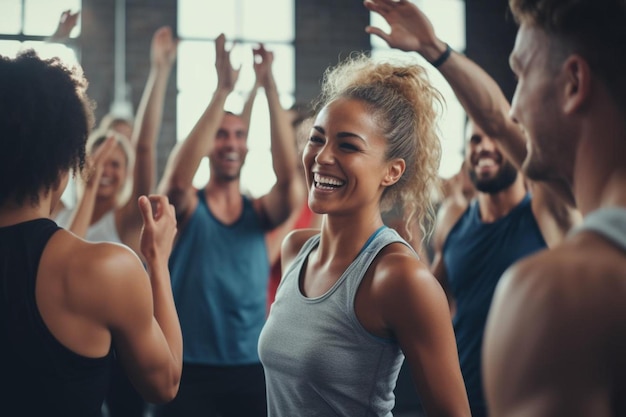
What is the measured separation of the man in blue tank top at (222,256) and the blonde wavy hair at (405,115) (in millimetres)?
845

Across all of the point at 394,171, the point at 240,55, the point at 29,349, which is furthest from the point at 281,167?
the point at 240,55

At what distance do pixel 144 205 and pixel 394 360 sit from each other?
0.57 m

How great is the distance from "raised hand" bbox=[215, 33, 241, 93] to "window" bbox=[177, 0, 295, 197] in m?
4.60

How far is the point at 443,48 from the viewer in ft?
5.57

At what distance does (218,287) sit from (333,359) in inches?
50.2

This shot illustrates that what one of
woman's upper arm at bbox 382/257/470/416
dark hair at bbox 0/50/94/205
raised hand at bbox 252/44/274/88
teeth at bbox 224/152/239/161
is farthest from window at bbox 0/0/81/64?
woman's upper arm at bbox 382/257/470/416

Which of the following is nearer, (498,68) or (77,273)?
(77,273)

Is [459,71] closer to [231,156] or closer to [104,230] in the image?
[231,156]

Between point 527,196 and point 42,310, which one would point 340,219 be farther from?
point 527,196

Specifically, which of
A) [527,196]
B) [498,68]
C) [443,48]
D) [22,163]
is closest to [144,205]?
[22,163]

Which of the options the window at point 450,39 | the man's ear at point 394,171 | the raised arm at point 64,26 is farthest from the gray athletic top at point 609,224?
the window at point 450,39

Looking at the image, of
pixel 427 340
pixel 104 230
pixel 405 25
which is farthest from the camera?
pixel 104 230

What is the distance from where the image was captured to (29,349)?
1104mm

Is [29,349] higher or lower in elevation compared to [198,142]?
lower
